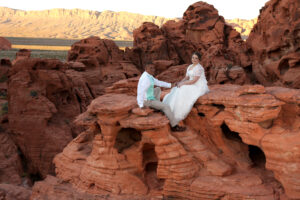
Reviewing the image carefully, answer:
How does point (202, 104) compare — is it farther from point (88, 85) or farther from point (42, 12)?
point (42, 12)

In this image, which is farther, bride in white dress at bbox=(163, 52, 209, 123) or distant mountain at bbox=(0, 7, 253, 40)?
distant mountain at bbox=(0, 7, 253, 40)

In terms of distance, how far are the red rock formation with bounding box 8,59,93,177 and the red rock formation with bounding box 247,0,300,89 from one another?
10.3m

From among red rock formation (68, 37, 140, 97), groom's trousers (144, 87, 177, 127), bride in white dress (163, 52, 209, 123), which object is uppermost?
bride in white dress (163, 52, 209, 123)

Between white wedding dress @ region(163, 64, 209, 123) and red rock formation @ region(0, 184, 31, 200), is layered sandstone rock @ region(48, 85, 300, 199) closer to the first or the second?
white wedding dress @ region(163, 64, 209, 123)

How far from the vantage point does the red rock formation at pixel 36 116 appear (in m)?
12.4

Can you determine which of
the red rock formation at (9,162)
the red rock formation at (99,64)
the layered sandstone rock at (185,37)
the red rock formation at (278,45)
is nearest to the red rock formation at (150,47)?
the layered sandstone rock at (185,37)

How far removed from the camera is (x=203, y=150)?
17.6 ft

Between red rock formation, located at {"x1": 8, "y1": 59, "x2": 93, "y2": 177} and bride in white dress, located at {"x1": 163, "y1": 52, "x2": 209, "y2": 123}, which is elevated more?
bride in white dress, located at {"x1": 163, "y1": 52, "x2": 209, "y2": 123}

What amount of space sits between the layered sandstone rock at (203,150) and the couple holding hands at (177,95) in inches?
7.5

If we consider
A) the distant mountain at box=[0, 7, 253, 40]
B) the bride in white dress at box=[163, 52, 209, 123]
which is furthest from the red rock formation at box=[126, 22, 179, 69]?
the distant mountain at box=[0, 7, 253, 40]

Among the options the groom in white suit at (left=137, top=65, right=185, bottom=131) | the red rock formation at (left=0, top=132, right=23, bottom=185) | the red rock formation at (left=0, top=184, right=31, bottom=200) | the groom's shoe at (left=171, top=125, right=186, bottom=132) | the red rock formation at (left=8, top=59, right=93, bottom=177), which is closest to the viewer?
the groom in white suit at (left=137, top=65, right=185, bottom=131)

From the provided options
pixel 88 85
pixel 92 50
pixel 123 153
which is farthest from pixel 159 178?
pixel 92 50

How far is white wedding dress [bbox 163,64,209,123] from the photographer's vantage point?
5418 mm

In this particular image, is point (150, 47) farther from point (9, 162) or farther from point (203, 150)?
point (203, 150)
